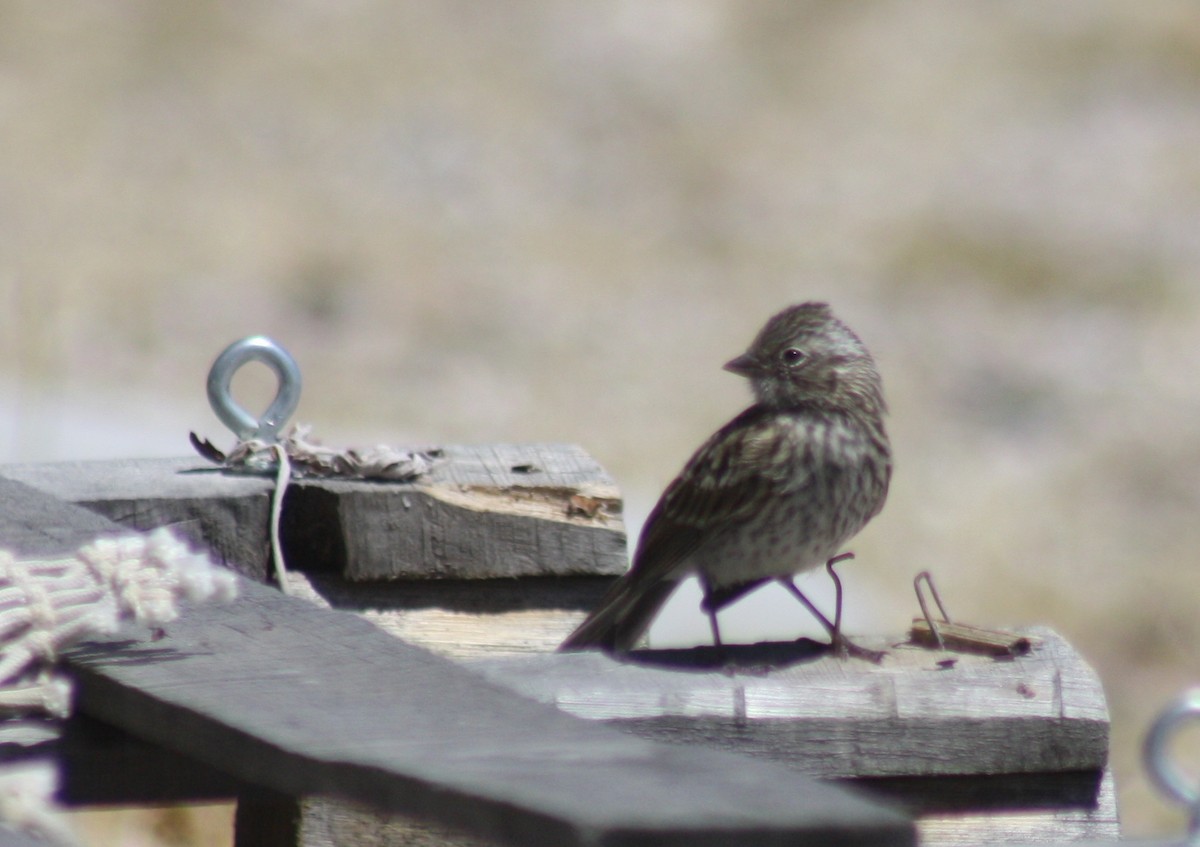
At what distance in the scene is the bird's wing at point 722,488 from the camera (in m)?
3.69

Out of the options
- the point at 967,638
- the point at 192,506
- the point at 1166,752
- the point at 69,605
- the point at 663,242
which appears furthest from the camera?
the point at 663,242

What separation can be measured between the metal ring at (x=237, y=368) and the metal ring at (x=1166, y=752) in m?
1.86

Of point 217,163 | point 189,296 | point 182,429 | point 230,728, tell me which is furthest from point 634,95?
point 230,728

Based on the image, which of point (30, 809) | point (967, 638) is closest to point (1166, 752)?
point (30, 809)

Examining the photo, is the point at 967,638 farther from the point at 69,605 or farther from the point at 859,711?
the point at 69,605

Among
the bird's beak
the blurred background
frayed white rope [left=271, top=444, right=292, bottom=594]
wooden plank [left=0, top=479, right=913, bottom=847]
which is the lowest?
wooden plank [left=0, top=479, right=913, bottom=847]

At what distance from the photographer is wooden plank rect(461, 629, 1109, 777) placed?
6.88ft

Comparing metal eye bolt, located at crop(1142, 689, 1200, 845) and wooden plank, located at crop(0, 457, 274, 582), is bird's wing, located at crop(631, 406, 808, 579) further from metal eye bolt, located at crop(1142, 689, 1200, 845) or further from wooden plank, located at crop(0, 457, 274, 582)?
metal eye bolt, located at crop(1142, 689, 1200, 845)

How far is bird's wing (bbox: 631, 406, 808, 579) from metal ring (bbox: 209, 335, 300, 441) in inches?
33.0

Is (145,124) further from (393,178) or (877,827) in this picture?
(877,827)

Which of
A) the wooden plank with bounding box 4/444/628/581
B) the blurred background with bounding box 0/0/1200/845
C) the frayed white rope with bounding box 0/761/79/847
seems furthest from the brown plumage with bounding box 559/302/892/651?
the blurred background with bounding box 0/0/1200/845

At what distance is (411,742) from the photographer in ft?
4.50

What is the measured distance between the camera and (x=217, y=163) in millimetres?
11875

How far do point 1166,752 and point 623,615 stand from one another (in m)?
2.04
